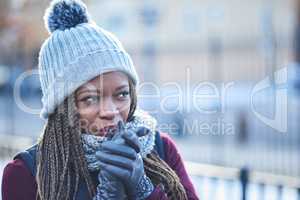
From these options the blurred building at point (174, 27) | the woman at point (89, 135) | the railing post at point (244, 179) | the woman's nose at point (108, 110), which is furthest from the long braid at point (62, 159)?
the blurred building at point (174, 27)

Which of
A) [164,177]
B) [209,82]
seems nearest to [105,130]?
[164,177]

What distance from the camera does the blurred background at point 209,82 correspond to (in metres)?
6.15

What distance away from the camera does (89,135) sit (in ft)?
6.93

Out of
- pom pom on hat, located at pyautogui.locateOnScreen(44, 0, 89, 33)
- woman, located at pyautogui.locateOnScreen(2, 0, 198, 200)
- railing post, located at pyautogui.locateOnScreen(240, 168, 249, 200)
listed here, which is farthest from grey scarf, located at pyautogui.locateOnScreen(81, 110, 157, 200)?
railing post, located at pyautogui.locateOnScreen(240, 168, 249, 200)

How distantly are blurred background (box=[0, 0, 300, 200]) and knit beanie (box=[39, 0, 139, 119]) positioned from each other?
103 cm

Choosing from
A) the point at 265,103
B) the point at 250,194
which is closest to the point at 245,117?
the point at 265,103

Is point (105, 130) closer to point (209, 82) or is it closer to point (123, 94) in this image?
point (123, 94)

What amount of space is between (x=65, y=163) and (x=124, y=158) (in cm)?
27

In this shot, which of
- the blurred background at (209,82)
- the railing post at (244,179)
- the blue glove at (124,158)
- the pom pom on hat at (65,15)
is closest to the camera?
the blue glove at (124,158)

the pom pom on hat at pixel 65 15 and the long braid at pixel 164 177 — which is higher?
the pom pom on hat at pixel 65 15

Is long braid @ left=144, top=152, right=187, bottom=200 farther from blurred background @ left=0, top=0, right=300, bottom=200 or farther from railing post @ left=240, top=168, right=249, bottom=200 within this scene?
railing post @ left=240, top=168, right=249, bottom=200

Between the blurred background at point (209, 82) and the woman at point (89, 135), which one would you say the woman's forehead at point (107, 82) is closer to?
the woman at point (89, 135)

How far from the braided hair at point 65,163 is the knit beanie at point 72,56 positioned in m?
0.05

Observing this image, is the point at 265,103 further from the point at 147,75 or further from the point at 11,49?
the point at 11,49
